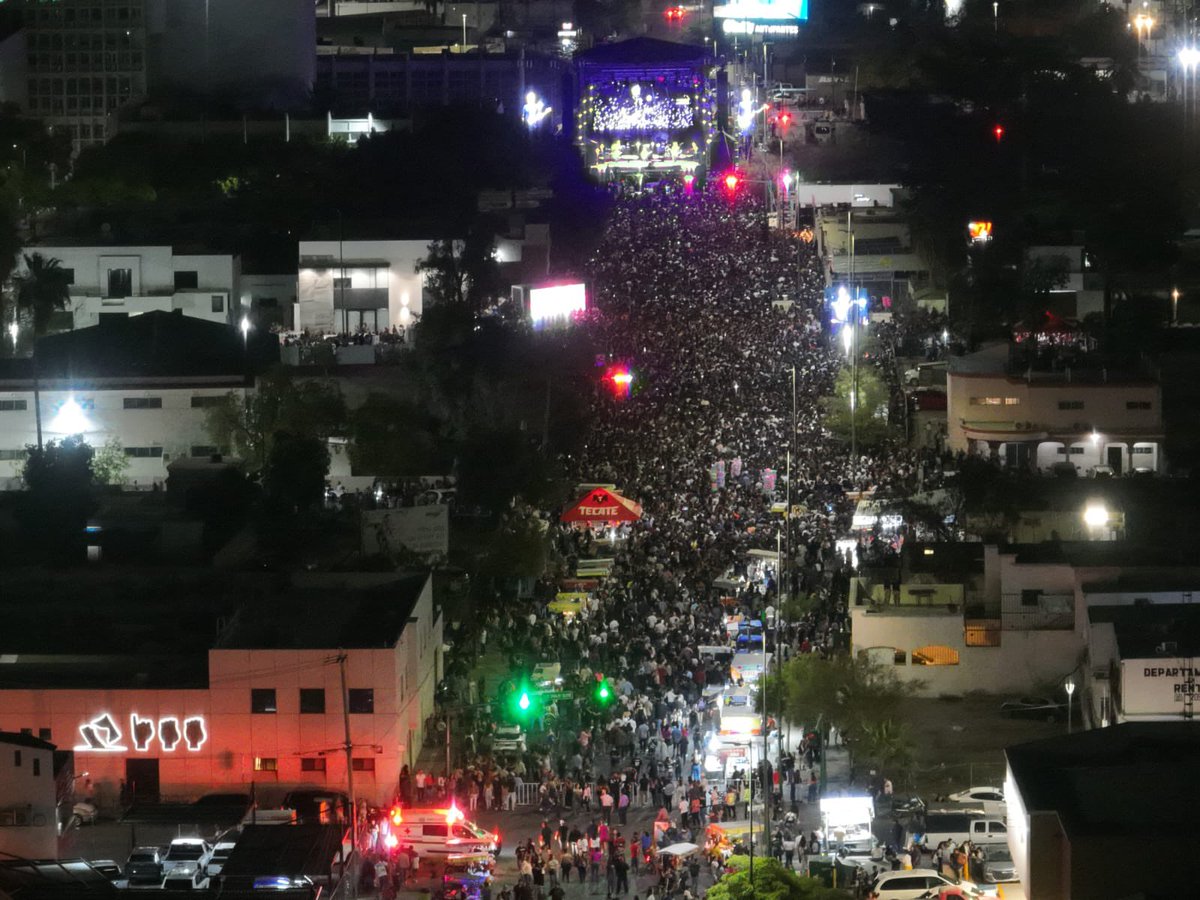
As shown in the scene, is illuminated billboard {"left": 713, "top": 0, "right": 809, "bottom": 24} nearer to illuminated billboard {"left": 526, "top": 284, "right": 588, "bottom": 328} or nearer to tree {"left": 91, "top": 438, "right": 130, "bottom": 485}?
illuminated billboard {"left": 526, "top": 284, "right": 588, "bottom": 328}

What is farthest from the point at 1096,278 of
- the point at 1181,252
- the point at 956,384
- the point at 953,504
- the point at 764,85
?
the point at 764,85

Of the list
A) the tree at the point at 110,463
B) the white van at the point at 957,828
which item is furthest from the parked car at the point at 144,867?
the tree at the point at 110,463

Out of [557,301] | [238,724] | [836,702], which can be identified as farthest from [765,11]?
[238,724]

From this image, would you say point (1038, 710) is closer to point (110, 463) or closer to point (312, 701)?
point (312, 701)

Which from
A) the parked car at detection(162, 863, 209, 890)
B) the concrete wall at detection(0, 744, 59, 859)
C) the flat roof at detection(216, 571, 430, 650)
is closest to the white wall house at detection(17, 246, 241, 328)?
the flat roof at detection(216, 571, 430, 650)

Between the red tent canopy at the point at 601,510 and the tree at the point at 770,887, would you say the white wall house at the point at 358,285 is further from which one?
the tree at the point at 770,887

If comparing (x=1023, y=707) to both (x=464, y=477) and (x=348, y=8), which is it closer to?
(x=464, y=477)

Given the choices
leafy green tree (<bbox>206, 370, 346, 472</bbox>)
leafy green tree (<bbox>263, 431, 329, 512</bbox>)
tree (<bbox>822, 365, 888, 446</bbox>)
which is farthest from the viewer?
tree (<bbox>822, 365, 888, 446</bbox>)
